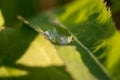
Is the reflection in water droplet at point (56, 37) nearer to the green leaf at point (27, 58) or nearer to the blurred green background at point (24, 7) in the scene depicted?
the green leaf at point (27, 58)

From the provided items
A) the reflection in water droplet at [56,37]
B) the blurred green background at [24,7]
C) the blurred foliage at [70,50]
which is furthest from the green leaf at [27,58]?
the blurred green background at [24,7]

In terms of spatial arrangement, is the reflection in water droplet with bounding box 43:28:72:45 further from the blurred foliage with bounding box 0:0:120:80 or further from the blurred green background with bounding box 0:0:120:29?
the blurred green background with bounding box 0:0:120:29

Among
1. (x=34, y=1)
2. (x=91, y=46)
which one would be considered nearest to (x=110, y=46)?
(x=91, y=46)

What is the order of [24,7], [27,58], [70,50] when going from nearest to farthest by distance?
[70,50] → [27,58] → [24,7]

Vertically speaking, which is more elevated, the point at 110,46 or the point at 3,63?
the point at 3,63

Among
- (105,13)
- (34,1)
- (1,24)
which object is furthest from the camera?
(34,1)

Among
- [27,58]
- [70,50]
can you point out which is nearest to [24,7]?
[27,58]

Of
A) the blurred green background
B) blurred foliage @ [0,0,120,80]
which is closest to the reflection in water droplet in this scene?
blurred foliage @ [0,0,120,80]

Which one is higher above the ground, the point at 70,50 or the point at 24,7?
the point at 24,7

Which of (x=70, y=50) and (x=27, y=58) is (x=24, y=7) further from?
(x=70, y=50)

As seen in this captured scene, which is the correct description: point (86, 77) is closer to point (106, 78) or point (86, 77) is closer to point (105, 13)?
point (106, 78)
